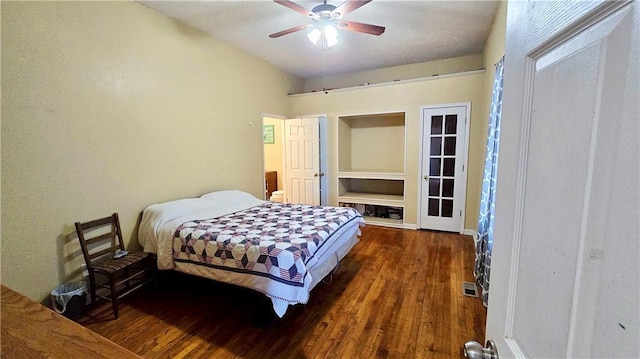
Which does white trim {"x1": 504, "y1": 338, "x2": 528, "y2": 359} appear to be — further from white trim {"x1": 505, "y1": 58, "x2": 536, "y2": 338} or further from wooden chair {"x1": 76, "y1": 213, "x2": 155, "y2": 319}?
wooden chair {"x1": 76, "y1": 213, "x2": 155, "y2": 319}

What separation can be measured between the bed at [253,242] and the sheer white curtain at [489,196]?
1298mm

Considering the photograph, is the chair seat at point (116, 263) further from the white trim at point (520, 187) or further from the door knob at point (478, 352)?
the white trim at point (520, 187)

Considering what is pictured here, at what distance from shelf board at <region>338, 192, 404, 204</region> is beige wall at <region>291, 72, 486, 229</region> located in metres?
0.18

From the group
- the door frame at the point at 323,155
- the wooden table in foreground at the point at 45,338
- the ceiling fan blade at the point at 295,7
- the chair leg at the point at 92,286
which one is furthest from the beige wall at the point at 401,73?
the wooden table in foreground at the point at 45,338

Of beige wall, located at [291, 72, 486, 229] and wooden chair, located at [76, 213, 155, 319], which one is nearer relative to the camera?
wooden chair, located at [76, 213, 155, 319]

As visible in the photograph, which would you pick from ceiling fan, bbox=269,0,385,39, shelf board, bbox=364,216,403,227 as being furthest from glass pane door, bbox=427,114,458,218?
ceiling fan, bbox=269,0,385,39

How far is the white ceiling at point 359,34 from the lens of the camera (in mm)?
2867

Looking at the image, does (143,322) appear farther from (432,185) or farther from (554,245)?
(432,185)

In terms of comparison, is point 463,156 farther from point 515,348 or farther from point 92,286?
point 92,286

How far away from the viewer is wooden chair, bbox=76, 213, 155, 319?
2266 mm

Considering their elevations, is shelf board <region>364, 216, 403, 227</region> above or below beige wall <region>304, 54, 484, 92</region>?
below

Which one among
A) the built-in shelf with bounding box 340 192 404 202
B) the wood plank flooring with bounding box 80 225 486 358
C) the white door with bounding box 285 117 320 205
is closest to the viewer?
the wood plank flooring with bounding box 80 225 486 358

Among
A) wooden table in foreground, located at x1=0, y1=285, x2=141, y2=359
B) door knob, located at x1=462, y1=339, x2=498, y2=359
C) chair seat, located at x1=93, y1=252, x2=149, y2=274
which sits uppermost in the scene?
wooden table in foreground, located at x1=0, y1=285, x2=141, y2=359

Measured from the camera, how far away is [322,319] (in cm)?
220
